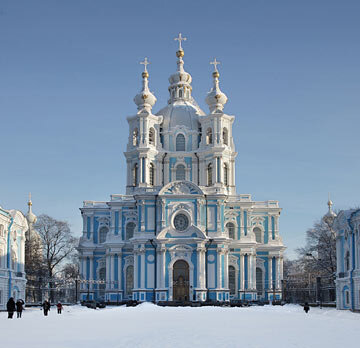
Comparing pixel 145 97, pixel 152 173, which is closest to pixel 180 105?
pixel 145 97

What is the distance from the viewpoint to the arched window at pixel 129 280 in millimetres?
62688

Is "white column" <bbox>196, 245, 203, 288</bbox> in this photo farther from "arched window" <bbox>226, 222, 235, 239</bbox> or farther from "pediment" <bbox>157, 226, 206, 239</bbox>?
"arched window" <bbox>226, 222, 235, 239</bbox>

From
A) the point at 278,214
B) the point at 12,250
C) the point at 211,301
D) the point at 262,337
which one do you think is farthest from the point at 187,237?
the point at 262,337

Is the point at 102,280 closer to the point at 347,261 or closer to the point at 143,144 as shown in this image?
the point at 143,144

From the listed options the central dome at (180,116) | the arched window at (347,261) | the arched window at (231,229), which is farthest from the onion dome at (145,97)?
the arched window at (347,261)

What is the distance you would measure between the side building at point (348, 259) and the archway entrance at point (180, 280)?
56.6ft

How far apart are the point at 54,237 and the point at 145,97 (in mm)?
17238

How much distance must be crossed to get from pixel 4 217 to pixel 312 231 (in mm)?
32544

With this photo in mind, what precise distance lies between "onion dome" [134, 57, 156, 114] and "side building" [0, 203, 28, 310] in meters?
22.9

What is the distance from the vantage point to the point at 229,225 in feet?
212

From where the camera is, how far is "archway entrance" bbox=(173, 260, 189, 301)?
59.3m

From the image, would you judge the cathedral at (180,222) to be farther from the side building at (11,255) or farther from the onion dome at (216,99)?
the side building at (11,255)

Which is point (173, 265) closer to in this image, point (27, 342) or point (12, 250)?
point (12, 250)

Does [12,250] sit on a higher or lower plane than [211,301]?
higher
